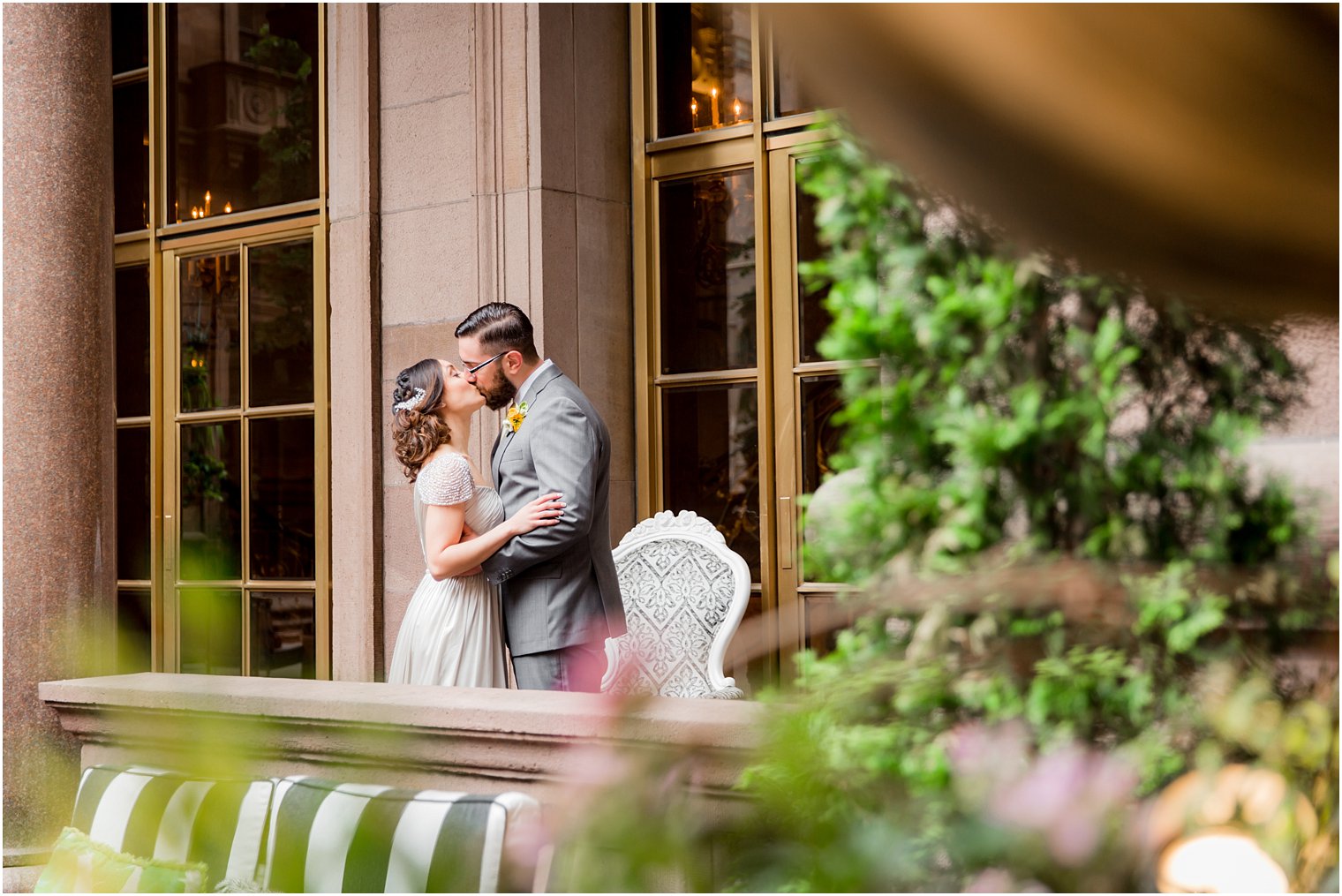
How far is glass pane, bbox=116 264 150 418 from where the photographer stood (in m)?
7.57

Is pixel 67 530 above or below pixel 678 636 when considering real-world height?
above

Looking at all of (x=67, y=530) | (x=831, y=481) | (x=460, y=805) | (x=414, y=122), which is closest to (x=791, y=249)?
(x=414, y=122)

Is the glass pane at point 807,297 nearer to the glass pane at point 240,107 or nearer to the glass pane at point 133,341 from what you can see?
the glass pane at point 240,107

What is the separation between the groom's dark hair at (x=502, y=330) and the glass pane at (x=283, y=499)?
2816 millimetres

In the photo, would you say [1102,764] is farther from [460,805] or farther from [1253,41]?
[460,805]

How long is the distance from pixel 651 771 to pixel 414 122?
18.4 feet

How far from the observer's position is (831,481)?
951 millimetres

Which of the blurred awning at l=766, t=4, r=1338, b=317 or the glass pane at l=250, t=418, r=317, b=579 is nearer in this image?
the blurred awning at l=766, t=4, r=1338, b=317

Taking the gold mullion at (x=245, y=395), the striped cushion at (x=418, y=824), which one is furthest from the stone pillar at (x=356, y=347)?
the striped cushion at (x=418, y=824)

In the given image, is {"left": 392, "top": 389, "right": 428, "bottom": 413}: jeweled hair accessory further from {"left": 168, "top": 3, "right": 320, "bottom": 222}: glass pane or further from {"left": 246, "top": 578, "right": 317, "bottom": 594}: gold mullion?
{"left": 168, "top": 3, "right": 320, "bottom": 222}: glass pane

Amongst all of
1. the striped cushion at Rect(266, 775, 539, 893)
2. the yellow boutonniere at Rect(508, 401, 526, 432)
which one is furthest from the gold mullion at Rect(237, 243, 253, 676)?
the striped cushion at Rect(266, 775, 539, 893)

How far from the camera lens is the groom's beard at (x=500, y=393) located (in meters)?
4.16

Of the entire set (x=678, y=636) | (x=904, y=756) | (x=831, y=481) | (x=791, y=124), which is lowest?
(x=678, y=636)

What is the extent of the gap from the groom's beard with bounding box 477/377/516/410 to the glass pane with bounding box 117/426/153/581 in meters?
4.05
